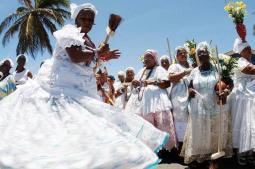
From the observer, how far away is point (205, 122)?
273 inches

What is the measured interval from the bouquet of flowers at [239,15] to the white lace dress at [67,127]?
366cm

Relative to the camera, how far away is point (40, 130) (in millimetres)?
3631

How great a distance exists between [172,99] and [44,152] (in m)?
5.21

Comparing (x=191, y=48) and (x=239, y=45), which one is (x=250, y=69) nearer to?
(x=239, y=45)

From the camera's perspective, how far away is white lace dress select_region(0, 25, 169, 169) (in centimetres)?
327

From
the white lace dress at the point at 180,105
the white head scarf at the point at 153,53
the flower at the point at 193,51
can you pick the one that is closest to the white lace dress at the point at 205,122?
the flower at the point at 193,51

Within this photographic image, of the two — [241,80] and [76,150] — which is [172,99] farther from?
[76,150]

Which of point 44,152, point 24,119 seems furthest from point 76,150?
point 24,119

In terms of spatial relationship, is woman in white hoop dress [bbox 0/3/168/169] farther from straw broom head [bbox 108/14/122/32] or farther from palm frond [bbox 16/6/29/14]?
palm frond [bbox 16/6/29/14]

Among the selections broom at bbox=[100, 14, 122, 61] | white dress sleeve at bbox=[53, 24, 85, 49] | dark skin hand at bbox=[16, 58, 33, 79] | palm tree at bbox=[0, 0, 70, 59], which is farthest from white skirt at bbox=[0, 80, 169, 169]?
palm tree at bbox=[0, 0, 70, 59]

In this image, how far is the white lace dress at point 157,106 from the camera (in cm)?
811

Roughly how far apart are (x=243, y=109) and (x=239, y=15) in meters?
1.65

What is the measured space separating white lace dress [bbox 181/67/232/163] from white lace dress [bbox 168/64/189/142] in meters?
1.04

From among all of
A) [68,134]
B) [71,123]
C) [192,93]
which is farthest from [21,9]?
[68,134]
